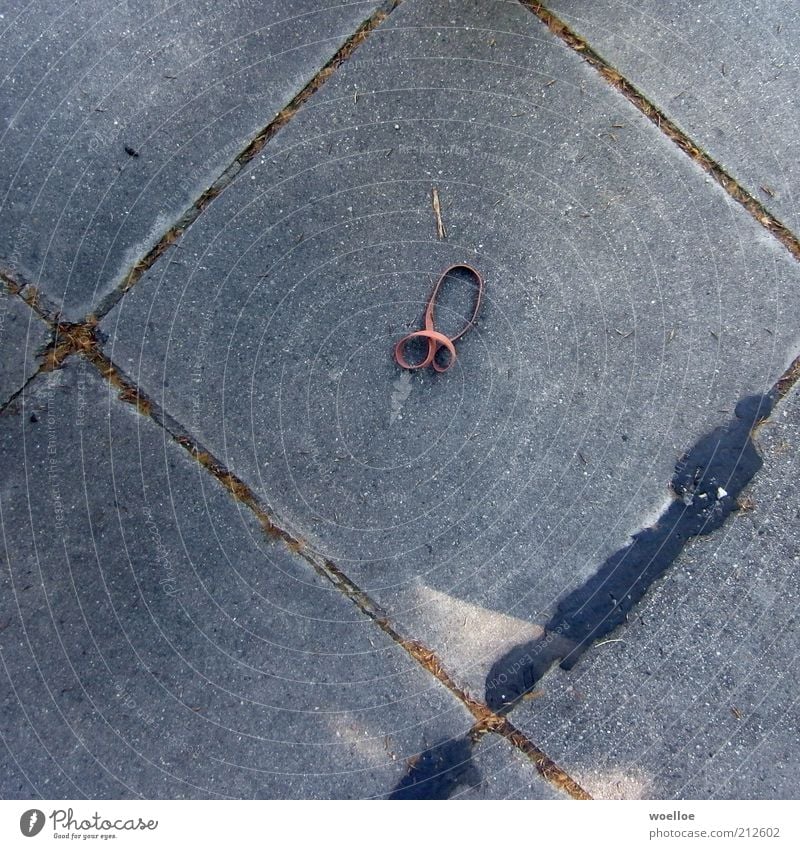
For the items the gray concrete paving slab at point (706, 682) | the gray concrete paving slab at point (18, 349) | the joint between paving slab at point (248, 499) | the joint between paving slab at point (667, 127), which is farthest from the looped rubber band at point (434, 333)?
the gray concrete paving slab at point (18, 349)

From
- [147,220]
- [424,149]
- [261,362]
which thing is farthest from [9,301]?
[424,149]

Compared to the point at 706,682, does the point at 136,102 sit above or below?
above

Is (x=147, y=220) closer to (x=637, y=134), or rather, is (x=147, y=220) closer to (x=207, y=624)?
(x=207, y=624)

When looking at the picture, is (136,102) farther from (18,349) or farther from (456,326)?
(456,326)

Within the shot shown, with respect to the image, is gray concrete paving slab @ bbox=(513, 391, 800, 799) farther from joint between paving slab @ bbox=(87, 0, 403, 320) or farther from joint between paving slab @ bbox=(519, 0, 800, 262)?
joint between paving slab @ bbox=(87, 0, 403, 320)

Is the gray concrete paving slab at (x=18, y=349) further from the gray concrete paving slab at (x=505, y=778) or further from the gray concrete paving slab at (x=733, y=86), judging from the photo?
the gray concrete paving slab at (x=733, y=86)

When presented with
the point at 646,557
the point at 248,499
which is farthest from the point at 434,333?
the point at 646,557
